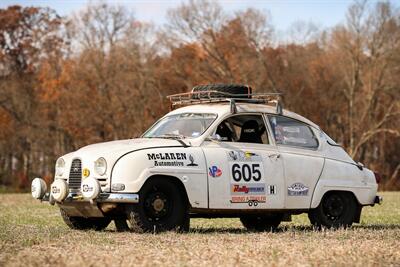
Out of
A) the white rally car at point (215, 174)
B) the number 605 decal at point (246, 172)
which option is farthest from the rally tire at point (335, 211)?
the number 605 decal at point (246, 172)

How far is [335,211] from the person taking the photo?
14.4m

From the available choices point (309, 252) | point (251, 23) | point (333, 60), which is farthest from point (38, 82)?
point (309, 252)

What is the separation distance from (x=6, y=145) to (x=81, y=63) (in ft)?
28.9

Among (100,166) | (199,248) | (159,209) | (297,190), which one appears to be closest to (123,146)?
(100,166)

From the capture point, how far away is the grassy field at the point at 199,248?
9.15 meters

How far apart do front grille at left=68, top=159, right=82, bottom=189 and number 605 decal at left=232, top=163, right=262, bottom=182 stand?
2.24 metres

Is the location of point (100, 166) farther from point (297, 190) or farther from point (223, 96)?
point (297, 190)

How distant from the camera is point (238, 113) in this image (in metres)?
13.8

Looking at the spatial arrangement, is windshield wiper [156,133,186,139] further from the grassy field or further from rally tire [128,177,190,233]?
the grassy field

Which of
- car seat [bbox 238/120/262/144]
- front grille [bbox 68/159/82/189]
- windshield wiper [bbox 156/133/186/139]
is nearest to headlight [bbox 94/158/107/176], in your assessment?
front grille [bbox 68/159/82/189]

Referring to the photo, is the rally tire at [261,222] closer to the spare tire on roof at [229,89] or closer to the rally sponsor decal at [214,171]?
the rally sponsor decal at [214,171]

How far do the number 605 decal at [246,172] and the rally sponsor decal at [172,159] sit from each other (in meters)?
0.71

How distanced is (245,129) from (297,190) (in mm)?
1258

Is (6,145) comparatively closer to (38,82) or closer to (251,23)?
(38,82)
